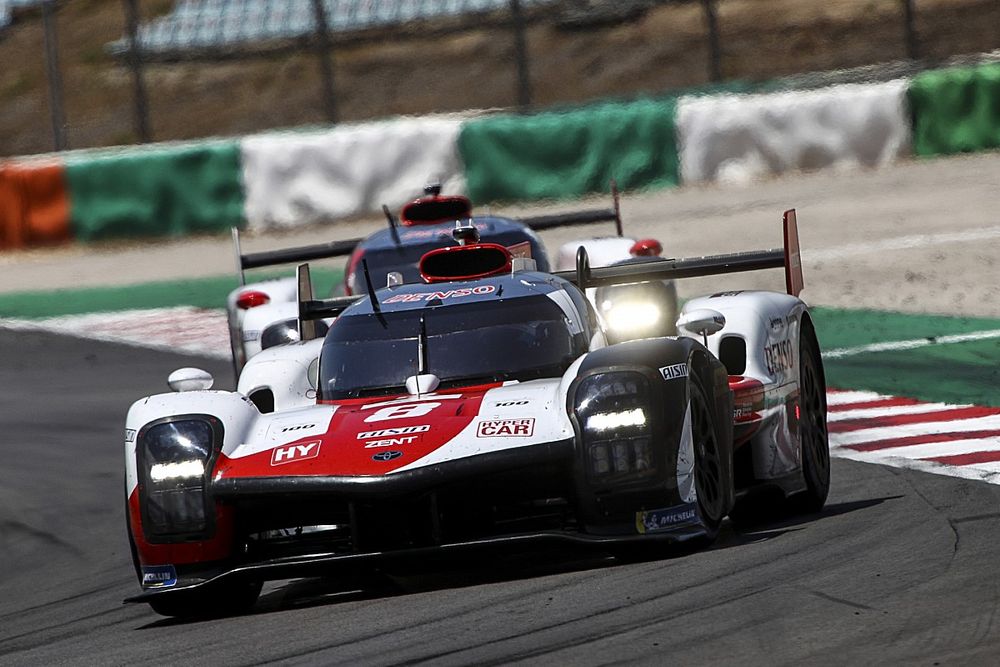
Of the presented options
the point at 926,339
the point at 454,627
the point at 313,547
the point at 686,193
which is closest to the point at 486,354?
the point at 313,547

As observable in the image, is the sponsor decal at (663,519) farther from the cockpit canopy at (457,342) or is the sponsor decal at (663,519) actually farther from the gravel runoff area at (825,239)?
the gravel runoff area at (825,239)

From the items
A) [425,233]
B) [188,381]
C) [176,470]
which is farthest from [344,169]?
[176,470]

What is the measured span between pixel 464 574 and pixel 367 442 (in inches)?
27.4

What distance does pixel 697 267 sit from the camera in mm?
9359

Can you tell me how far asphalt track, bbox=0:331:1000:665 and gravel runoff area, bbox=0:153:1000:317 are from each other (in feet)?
26.6

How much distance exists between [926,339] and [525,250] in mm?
5075

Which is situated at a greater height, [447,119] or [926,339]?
[447,119]

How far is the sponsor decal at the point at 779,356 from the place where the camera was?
873cm

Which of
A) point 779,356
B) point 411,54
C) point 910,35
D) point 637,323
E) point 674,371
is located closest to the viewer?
point 674,371

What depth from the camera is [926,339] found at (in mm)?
14555

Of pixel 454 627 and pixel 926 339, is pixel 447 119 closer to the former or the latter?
pixel 926 339

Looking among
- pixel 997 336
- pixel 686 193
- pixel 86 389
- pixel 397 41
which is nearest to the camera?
pixel 997 336

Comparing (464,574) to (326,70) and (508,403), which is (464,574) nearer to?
(508,403)

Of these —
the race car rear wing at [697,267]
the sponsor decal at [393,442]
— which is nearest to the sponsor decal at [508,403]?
the sponsor decal at [393,442]
